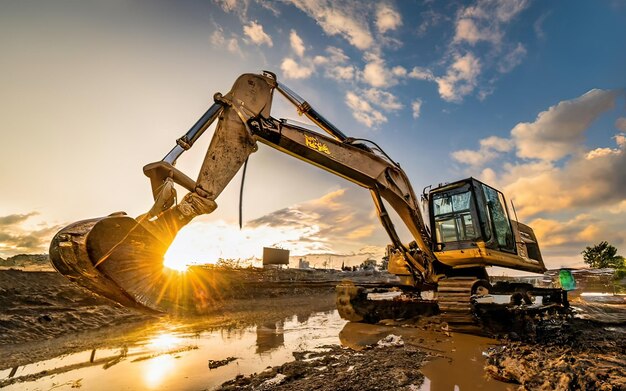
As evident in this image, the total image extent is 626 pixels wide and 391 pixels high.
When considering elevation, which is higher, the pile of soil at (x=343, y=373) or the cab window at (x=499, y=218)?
the cab window at (x=499, y=218)

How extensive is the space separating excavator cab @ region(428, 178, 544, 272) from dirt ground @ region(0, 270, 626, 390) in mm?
1610

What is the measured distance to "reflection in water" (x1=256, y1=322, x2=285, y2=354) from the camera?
17.9 feet

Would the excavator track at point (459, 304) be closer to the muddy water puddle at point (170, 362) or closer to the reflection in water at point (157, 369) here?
the muddy water puddle at point (170, 362)

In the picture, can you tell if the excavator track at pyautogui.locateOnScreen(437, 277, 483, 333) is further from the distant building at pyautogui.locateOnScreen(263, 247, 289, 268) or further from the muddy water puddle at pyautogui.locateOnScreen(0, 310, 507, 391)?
the distant building at pyautogui.locateOnScreen(263, 247, 289, 268)

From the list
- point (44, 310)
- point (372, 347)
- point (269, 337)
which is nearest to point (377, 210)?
point (372, 347)

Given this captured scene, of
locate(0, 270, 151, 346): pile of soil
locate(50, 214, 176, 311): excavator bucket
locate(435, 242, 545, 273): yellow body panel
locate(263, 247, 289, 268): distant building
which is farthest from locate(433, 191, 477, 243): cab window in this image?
locate(263, 247, 289, 268): distant building

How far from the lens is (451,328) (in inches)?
249

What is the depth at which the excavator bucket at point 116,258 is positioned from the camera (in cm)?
312

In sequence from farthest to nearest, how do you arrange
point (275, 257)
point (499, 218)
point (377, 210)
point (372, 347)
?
point (275, 257) → point (377, 210) → point (499, 218) → point (372, 347)

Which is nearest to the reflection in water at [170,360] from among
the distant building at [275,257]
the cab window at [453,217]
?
the cab window at [453,217]

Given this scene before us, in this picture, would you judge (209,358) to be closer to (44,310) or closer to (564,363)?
(564,363)

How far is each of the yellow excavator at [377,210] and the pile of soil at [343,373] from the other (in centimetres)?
164

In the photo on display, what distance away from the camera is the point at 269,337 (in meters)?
6.40

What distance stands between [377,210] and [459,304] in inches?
105
